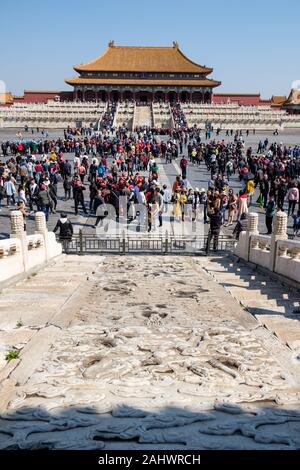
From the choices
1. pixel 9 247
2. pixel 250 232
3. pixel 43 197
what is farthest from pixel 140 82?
pixel 9 247

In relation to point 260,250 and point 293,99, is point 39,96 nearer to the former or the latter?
point 293,99

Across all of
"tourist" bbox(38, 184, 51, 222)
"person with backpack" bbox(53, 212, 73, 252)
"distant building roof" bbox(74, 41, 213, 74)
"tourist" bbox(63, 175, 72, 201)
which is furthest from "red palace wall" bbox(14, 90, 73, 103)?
"person with backpack" bbox(53, 212, 73, 252)

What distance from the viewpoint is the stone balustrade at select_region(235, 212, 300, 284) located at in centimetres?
816

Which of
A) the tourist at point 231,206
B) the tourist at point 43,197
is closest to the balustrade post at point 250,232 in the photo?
the tourist at point 231,206

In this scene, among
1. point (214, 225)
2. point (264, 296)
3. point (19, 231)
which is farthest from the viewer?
point (214, 225)

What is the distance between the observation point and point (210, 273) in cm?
958

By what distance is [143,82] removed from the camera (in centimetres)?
6406

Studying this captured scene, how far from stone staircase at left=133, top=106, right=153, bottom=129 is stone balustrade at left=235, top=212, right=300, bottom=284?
36.9 meters

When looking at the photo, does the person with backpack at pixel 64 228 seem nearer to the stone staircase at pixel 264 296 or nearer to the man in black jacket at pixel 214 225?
the stone staircase at pixel 264 296

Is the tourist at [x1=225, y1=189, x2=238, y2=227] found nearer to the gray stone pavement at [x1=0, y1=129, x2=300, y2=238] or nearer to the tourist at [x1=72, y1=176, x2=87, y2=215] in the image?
the gray stone pavement at [x1=0, y1=129, x2=300, y2=238]

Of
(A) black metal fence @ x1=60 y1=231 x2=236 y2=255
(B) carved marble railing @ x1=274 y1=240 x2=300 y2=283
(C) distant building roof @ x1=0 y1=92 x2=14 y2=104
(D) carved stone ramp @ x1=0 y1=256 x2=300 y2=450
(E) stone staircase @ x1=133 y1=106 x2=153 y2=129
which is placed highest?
(C) distant building roof @ x1=0 y1=92 x2=14 y2=104

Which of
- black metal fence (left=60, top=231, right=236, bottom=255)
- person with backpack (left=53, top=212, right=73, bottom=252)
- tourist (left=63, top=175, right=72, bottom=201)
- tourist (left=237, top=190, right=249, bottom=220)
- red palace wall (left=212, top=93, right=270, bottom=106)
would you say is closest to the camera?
person with backpack (left=53, top=212, right=73, bottom=252)

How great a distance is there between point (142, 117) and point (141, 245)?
3957 cm
